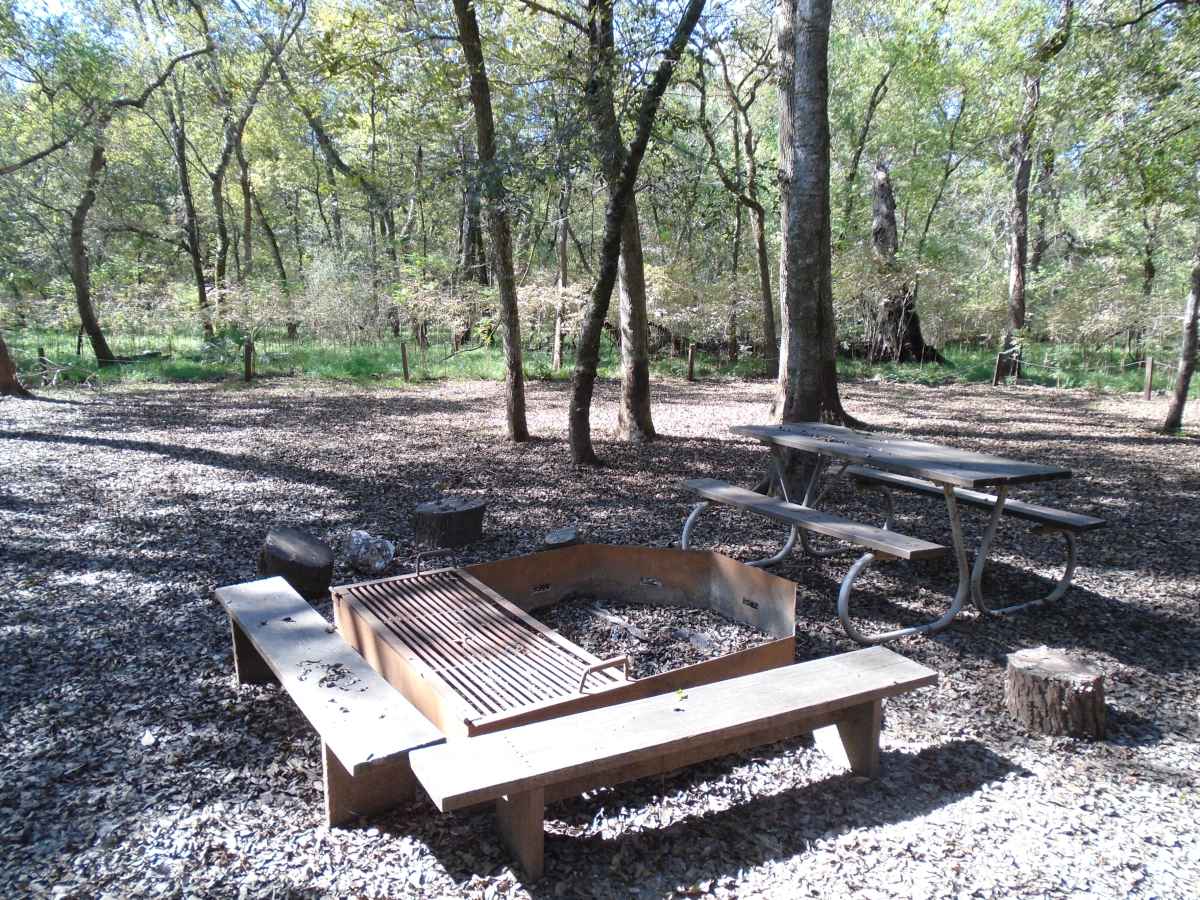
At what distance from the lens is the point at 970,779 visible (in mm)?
2596

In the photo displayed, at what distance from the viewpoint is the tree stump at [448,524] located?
17.0ft

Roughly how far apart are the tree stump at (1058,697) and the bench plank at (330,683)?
7.53 ft

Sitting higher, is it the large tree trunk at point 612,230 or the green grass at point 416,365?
the large tree trunk at point 612,230

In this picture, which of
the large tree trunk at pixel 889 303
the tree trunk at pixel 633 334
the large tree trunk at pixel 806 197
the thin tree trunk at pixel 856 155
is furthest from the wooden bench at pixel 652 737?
the thin tree trunk at pixel 856 155

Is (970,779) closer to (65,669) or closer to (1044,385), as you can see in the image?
(65,669)

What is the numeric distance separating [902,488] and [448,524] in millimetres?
3120

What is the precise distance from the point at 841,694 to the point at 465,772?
126cm

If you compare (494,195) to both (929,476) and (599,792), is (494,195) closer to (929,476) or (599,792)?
(929,476)

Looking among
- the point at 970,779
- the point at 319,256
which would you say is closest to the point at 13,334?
the point at 319,256

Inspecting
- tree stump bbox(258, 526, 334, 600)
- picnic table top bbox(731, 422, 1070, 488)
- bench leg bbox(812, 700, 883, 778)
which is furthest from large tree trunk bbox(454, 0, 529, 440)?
bench leg bbox(812, 700, 883, 778)

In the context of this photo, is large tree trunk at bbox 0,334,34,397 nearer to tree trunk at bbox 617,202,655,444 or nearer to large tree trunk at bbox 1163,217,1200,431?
tree trunk at bbox 617,202,655,444

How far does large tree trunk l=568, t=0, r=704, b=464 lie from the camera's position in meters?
6.01

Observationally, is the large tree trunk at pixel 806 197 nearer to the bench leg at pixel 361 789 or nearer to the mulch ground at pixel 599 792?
the mulch ground at pixel 599 792

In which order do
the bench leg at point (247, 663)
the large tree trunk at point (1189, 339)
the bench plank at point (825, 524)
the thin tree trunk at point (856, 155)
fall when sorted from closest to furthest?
the bench leg at point (247, 663)
the bench plank at point (825, 524)
the large tree trunk at point (1189, 339)
the thin tree trunk at point (856, 155)
